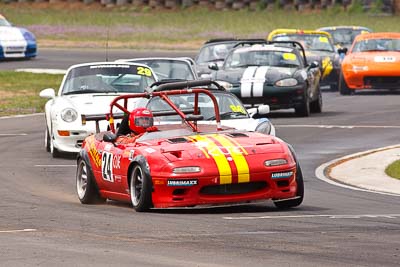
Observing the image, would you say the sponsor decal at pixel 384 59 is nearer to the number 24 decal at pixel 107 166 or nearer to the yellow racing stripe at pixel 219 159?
the number 24 decal at pixel 107 166

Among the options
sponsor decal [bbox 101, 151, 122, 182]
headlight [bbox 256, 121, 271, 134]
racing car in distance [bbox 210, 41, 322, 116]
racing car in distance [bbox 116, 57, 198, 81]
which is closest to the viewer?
sponsor decal [bbox 101, 151, 122, 182]

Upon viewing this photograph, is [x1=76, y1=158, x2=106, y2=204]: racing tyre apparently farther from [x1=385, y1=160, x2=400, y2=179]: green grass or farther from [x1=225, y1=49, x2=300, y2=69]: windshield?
[x1=225, y1=49, x2=300, y2=69]: windshield

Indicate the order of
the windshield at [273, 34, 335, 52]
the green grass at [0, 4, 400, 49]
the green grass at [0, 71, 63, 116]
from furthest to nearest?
the green grass at [0, 4, 400, 49] < the windshield at [273, 34, 335, 52] < the green grass at [0, 71, 63, 116]

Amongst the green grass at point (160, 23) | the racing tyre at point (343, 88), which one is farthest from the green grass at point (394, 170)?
the green grass at point (160, 23)

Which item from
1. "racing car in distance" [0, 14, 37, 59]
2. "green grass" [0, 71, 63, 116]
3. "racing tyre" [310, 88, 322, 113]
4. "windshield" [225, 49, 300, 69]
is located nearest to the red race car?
"windshield" [225, 49, 300, 69]

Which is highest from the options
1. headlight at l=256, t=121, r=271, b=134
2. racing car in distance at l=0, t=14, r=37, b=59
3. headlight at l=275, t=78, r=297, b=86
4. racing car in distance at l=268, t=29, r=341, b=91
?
headlight at l=256, t=121, r=271, b=134

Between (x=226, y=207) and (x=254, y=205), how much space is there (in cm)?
34

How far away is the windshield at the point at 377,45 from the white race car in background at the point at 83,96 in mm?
11401

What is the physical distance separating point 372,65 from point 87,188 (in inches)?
Result: 662

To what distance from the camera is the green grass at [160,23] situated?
49.9m

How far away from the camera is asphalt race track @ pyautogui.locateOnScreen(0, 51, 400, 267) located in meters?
9.00

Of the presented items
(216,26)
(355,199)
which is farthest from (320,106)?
(216,26)

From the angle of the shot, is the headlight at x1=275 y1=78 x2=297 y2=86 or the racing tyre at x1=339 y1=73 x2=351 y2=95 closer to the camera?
the headlight at x1=275 y1=78 x2=297 y2=86

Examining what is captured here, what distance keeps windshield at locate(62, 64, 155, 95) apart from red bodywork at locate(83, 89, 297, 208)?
7021mm
